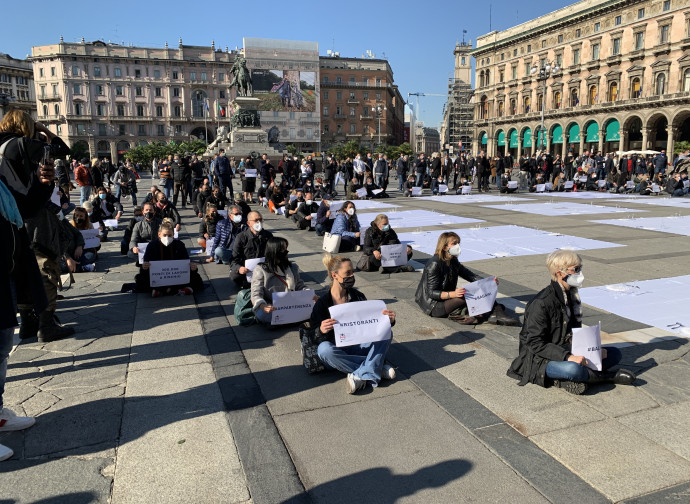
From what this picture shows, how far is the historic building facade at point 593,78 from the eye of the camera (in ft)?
173

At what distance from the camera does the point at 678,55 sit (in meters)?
51.8

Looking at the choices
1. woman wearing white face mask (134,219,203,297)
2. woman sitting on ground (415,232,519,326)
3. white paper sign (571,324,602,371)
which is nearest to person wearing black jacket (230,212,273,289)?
woman wearing white face mask (134,219,203,297)


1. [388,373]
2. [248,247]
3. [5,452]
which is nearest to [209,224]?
[248,247]

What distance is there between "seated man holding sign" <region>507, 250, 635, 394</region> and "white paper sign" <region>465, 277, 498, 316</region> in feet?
4.29

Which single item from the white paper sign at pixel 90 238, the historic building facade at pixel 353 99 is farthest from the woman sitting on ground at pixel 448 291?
the historic building facade at pixel 353 99

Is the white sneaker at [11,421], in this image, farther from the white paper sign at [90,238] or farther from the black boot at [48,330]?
the white paper sign at [90,238]

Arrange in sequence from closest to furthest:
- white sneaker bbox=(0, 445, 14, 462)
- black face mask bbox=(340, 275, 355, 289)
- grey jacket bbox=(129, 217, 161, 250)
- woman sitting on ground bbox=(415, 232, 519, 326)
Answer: white sneaker bbox=(0, 445, 14, 462) → black face mask bbox=(340, 275, 355, 289) → woman sitting on ground bbox=(415, 232, 519, 326) → grey jacket bbox=(129, 217, 161, 250)

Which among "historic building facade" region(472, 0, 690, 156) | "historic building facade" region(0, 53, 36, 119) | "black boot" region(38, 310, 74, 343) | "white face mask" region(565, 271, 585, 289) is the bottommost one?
"black boot" region(38, 310, 74, 343)

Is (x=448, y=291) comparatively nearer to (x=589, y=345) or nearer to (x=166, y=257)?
(x=589, y=345)

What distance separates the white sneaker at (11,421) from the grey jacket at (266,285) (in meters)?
2.36

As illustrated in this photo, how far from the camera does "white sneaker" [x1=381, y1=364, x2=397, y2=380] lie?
168 inches

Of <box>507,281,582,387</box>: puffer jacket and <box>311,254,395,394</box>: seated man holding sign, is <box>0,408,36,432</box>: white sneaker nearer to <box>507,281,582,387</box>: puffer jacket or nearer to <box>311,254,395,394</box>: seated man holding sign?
<box>311,254,395,394</box>: seated man holding sign

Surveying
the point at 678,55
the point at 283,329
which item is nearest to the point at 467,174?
the point at 283,329

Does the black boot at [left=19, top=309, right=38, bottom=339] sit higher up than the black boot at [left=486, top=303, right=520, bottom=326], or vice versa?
the black boot at [left=19, top=309, right=38, bottom=339]
